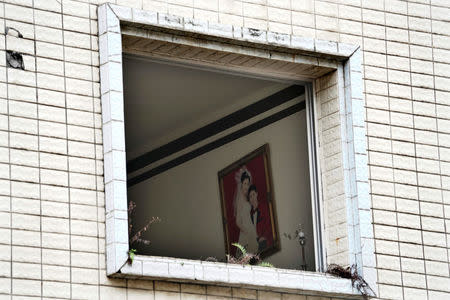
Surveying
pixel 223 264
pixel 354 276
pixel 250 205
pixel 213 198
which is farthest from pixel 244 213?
pixel 354 276

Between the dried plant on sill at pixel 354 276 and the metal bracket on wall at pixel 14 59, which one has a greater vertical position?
the metal bracket on wall at pixel 14 59

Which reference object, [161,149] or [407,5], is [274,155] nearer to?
[161,149]

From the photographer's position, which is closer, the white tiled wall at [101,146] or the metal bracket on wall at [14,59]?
the white tiled wall at [101,146]

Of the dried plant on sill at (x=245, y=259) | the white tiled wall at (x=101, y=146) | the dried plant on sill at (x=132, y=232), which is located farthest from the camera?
the dried plant on sill at (x=245, y=259)

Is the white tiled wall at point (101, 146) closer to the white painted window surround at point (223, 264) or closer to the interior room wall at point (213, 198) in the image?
the white painted window surround at point (223, 264)

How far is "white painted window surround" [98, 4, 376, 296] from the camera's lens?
1269 cm

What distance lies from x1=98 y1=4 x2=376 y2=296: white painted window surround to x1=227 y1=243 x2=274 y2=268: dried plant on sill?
16 cm

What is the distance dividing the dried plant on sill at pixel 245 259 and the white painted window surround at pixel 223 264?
158 millimetres

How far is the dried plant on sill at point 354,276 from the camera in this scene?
44.5 feet

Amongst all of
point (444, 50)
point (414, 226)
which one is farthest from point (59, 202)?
point (444, 50)

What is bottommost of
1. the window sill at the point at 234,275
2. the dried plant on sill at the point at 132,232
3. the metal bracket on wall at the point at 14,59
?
the window sill at the point at 234,275

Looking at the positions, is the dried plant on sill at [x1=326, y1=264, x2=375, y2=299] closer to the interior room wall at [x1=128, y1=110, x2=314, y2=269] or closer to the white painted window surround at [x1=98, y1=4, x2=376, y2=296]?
the white painted window surround at [x1=98, y1=4, x2=376, y2=296]

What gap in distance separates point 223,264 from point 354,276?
135cm

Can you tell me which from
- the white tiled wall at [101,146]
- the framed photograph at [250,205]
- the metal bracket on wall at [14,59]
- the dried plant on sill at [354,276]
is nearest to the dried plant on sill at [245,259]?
the framed photograph at [250,205]
